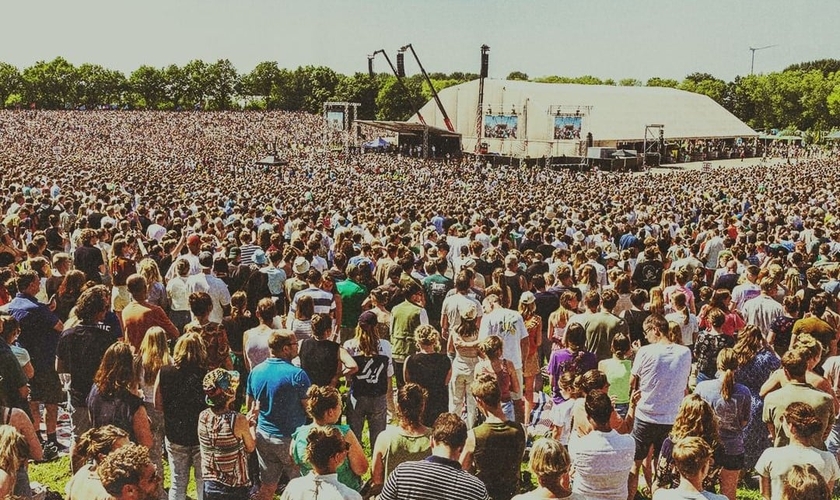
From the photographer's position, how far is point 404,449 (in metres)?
4.42

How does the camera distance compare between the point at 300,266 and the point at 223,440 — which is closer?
the point at 223,440

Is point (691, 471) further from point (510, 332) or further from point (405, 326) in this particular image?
point (405, 326)

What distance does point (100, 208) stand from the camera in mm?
15156

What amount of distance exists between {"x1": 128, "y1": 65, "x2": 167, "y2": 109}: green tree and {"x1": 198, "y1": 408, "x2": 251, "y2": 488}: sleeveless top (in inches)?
5277

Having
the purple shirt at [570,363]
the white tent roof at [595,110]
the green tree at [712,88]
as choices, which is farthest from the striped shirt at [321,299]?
the green tree at [712,88]

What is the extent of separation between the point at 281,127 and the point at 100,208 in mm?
75072

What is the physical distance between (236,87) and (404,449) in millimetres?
136252

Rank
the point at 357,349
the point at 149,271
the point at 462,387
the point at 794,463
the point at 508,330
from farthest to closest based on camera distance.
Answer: the point at 149,271
the point at 508,330
the point at 462,387
the point at 357,349
the point at 794,463

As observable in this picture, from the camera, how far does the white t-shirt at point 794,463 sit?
4.20 meters

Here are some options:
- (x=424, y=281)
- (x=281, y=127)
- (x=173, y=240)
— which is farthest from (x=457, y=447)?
(x=281, y=127)

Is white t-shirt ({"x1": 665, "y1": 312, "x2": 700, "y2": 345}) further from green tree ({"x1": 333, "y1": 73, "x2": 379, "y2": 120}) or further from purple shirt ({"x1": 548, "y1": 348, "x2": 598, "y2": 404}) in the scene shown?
green tree ({"x1": 333, "y1": 73, "x2": 379, "y2": 120})

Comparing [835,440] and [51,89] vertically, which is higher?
[51,89]

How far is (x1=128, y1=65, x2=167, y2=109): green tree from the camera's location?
128000 millimetres

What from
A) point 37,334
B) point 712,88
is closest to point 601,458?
point 37,334
